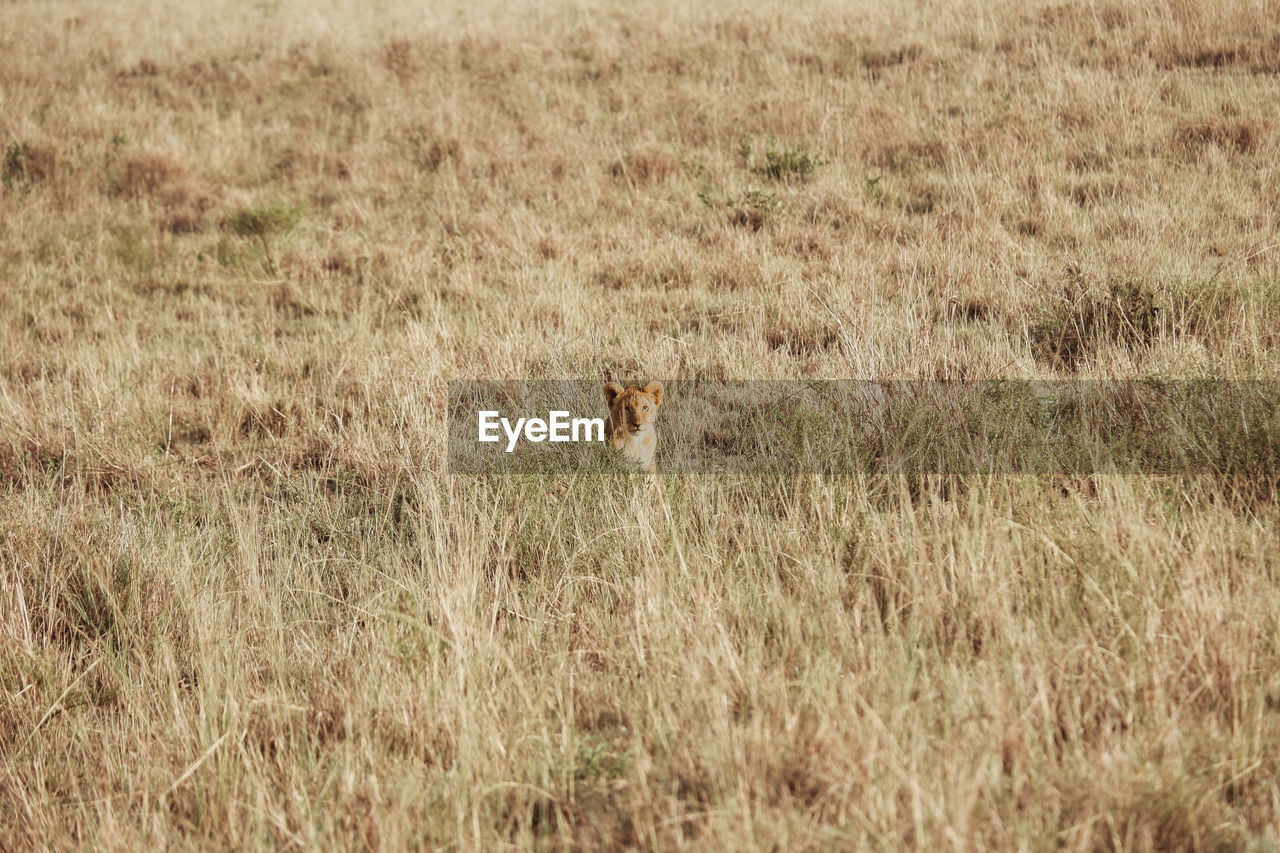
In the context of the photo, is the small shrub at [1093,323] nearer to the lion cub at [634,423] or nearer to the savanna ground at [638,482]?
the savanna ground at [638,482]

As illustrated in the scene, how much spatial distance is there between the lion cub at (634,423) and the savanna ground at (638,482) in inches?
6.0

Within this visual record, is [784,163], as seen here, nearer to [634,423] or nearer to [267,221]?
[267,221]

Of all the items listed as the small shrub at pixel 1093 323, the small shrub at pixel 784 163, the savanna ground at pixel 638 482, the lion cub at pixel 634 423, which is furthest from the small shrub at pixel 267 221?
the small shrub at pixel 1093 323

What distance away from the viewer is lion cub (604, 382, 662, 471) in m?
3.57

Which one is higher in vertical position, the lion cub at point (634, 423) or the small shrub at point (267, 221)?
the small shrub at point (267, 221)

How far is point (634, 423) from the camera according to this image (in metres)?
3.57

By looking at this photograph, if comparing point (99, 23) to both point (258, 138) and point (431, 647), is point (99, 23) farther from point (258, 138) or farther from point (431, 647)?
point (431, 647)

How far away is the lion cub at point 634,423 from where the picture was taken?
3.57 m

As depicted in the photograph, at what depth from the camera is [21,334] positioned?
613 cm

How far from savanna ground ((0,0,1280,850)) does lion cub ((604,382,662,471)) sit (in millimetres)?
152

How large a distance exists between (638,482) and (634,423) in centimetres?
24

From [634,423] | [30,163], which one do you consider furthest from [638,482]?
[30,163]

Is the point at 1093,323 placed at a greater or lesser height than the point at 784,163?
lesser

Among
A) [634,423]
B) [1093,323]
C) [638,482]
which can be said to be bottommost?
[638,482]
